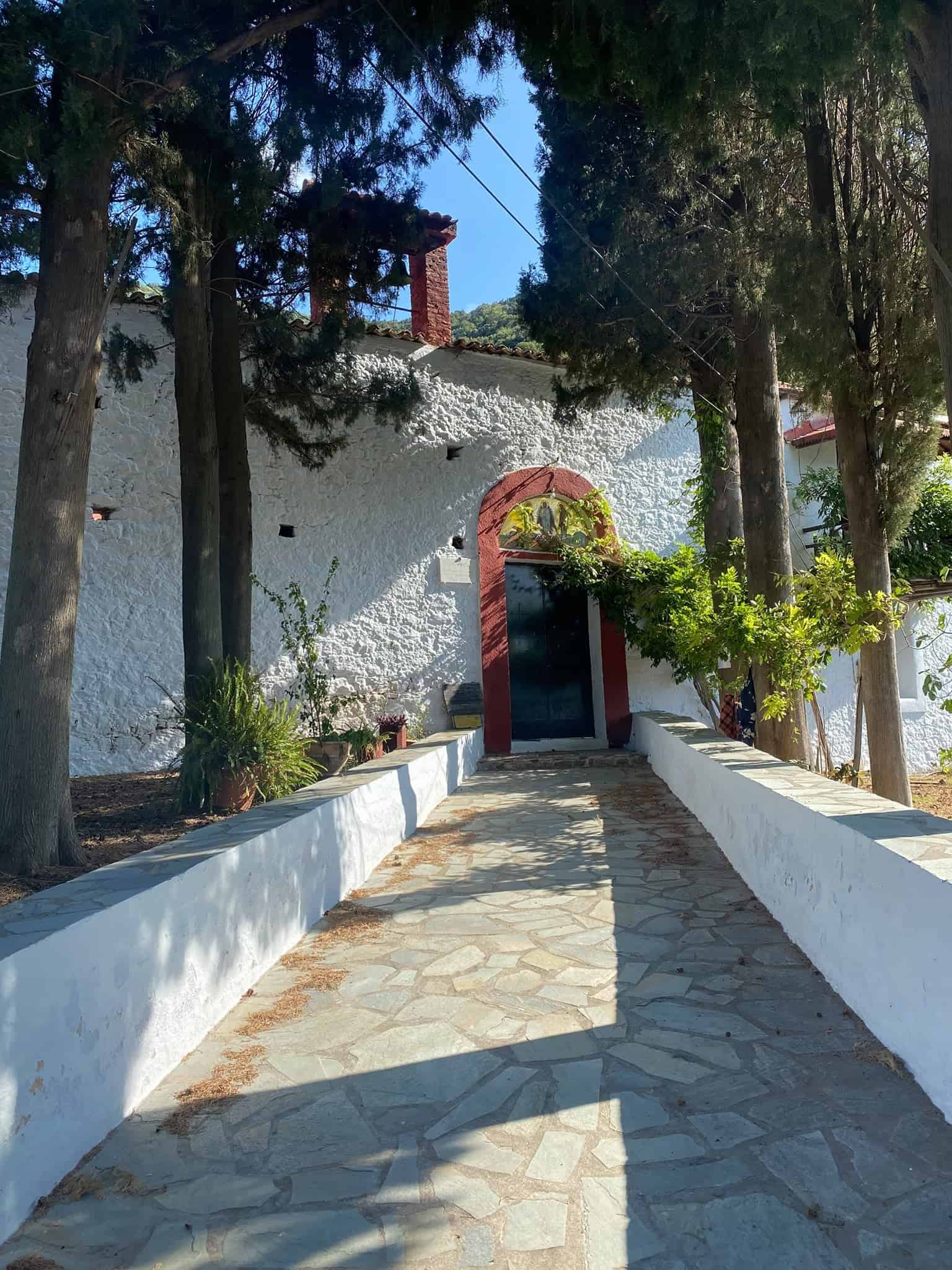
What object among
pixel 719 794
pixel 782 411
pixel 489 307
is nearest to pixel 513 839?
pixel 719 794

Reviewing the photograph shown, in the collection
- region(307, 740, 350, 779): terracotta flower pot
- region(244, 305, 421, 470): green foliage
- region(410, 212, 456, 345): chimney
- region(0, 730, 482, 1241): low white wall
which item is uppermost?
region(410, 212, 456, 345): chimney

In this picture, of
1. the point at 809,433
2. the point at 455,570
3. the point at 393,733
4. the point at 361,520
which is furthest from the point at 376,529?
the point at 809,433

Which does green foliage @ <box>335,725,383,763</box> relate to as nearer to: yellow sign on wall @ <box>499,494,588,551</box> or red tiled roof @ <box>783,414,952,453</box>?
yellow sign on wall @ <box>499,494,588,551</box>

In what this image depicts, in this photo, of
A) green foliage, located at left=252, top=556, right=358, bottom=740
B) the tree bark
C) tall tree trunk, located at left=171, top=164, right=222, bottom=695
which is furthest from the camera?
the tree bark

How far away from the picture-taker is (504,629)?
37.1 feet

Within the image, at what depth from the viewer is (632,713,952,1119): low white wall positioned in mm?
2465

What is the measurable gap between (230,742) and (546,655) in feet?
20.9

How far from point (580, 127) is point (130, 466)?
17.7ft

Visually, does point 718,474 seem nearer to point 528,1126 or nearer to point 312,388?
point 312,388

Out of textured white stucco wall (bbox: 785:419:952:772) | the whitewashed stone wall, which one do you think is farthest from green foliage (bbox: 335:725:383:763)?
textured white stucco wall (bbox: 785:419:952:772)

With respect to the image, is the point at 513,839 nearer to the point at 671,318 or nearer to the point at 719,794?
the point at 719,794

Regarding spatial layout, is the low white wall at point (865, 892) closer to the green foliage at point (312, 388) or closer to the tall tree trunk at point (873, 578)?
the tall tree trunk at point (873, 578)

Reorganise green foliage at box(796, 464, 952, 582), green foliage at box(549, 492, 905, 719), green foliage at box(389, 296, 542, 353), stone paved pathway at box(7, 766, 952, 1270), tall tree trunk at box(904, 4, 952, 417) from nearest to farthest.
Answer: stone paved pathway at box(7, 766, 952, 1270)
tall tree trunk at box(904, 4, 952, 417)
green foliage at box(549, 492, 905, 719)
green foliage at box(796, 464, 952, 582)
green foliage at box(389, 296, 542, 353)

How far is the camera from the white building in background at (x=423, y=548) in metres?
8.84
